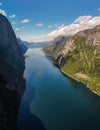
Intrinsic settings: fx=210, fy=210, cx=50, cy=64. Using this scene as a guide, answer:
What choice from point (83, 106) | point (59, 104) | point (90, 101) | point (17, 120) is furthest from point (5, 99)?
point (90, 101)

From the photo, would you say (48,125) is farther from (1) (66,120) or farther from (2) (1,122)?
(2) (1,122)

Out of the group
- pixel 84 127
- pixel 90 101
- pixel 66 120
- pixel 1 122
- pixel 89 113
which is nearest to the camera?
pixel 1 122

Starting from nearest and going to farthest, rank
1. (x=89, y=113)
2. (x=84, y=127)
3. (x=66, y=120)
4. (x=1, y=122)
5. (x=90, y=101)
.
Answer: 1. (x=1, y=122)
2. (x=84, y=127)
3. (x=66, y=120)
4. (x=89, y=113)
5. (x=90, y=101)

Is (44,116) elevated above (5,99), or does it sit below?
below

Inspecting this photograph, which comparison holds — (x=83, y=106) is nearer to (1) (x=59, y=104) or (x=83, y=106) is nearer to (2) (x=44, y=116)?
(1) (x=59, y=104)

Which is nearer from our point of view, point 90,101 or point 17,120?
point 17,120

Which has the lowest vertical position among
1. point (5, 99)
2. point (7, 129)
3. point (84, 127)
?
point (84, 127)

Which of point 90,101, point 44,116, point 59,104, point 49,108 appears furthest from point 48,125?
point 90,101

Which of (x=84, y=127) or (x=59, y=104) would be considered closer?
(x=84, y=127)

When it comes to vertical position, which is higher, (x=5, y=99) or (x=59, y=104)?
(x=5, y=99)
